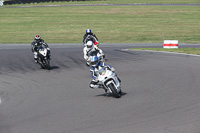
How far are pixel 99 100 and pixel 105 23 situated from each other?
35.6m

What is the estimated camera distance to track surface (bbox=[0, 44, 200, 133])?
8195mm

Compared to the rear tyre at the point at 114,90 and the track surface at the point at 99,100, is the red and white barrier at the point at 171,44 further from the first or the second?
the rear tyre at the point at 114,90

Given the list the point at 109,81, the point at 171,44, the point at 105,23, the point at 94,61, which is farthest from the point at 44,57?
the point at 105,23

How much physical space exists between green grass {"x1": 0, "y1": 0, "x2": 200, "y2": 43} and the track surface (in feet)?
64.2

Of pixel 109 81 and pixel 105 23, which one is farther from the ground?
pixel 109 81

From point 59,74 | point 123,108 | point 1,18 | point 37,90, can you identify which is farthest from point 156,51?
point 1,18

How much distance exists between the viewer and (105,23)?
4616 centimetres

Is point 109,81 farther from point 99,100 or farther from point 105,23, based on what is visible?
point 105,23

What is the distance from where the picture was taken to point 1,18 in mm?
51188

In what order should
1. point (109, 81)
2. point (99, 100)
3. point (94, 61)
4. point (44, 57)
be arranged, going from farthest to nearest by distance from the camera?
point (44, 57) → point (94, 61) → point (109, 81) → point (99, 100)

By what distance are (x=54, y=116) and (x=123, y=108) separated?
177cm

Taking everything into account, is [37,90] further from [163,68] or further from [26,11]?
[26,11]

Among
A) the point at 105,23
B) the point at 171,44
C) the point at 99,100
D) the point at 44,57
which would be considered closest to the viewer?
the point at 99,100

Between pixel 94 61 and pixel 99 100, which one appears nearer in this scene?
pixel 99 100
